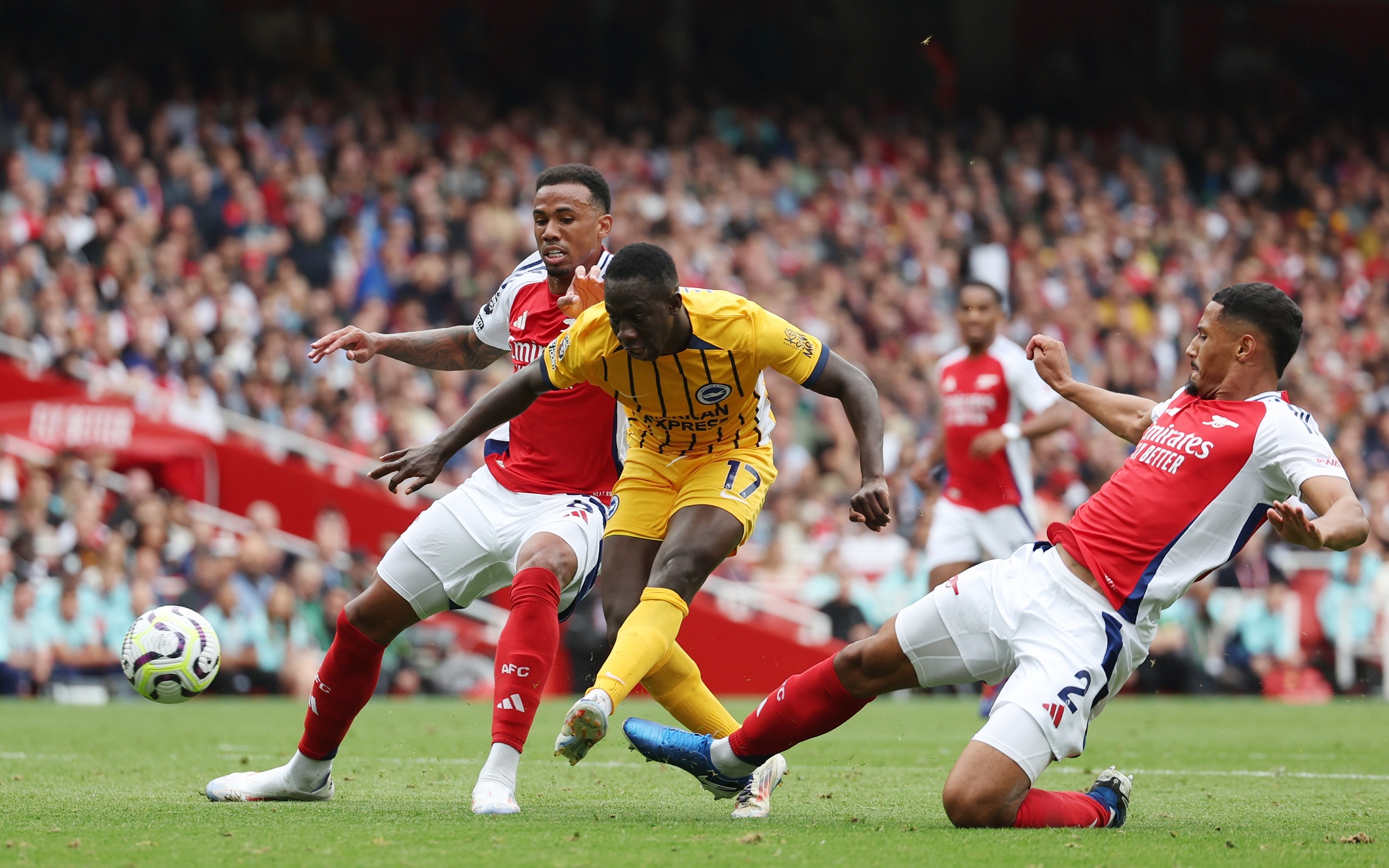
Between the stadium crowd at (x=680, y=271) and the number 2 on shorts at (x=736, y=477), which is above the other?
the stadium crowd at (x=680, y=271)

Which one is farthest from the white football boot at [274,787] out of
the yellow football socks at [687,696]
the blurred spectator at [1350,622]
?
the blurred spectator at [1350,622]

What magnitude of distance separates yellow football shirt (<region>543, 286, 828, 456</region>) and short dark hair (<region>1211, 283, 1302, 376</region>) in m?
1.43

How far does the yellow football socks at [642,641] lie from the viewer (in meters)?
5.57

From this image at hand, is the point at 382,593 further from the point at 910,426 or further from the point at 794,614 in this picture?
the point at 910,426

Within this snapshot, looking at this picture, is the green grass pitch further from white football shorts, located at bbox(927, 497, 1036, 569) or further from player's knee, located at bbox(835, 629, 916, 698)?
white football shorts, located at bbox(927, 497, 1036, 569)

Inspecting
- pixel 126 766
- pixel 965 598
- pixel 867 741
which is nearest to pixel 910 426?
pixel 867 741

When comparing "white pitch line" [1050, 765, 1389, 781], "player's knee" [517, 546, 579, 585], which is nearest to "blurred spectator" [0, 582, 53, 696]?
"white pitch line" [1050, 765, 1389, 781]

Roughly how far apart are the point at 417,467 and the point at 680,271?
14.0 metres

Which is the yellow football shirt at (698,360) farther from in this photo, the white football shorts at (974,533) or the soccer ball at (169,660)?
the white football shorts at (974,533)

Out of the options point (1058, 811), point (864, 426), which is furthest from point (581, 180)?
point (1058, 811)

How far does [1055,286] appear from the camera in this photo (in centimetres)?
2216

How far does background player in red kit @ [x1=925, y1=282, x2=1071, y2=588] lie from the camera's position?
11062 mm

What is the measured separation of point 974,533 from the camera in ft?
36.7

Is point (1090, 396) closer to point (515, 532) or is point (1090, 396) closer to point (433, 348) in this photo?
point (515, 532)
